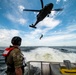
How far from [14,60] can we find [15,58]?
0.05m

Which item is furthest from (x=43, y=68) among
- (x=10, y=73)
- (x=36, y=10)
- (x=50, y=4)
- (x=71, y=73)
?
(x=36, y=10)

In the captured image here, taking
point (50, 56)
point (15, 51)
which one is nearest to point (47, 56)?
point (50, 56)

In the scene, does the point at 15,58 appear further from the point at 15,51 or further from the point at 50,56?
the point at 50,56

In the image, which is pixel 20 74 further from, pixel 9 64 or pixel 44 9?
pixel 44 9

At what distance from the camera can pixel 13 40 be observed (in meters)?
3.51

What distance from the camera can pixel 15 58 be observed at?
322cm

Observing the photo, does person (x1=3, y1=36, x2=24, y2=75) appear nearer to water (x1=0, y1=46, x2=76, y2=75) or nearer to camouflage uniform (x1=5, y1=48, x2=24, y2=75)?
camouflage uniform (x1=5, y1=48, x2=24, y2=75)

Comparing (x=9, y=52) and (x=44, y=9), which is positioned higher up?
(x=44, y=9)

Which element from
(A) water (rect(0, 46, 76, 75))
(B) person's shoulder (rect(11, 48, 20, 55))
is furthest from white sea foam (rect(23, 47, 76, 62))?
(B) person's shoulder (rect(11, 48, 20, 55))

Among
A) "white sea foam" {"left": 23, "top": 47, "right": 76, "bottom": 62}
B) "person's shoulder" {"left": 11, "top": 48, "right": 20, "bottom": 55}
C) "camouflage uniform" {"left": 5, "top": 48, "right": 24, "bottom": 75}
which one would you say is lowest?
"camouflage uniform" {"left": 5, "top": 48, "right": 24, "bottom": 75}

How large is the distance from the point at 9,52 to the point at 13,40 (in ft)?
1.01

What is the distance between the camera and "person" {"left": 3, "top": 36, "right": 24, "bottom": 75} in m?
3.18

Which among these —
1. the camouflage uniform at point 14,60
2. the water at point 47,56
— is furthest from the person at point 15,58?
the water at point 47,56

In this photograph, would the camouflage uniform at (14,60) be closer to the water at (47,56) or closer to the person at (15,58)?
the person at (15,58)
